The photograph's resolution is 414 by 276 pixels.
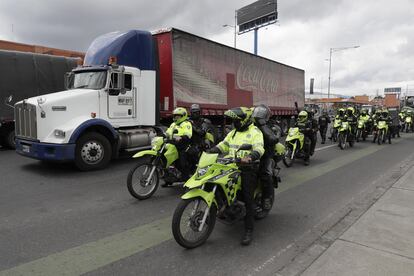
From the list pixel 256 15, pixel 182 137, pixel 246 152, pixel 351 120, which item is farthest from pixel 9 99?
pixel 256 15

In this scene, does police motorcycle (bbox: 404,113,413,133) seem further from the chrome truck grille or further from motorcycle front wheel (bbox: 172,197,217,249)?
motorcycle front wheel (bbox: 172,197,217,249)

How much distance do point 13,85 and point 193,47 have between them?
242 inches

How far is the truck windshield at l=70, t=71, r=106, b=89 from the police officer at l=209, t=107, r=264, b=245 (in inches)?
216

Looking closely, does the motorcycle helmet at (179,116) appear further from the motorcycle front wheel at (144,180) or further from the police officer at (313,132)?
the police officer at (313,132)

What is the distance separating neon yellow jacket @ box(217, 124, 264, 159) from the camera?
4223 millimetres

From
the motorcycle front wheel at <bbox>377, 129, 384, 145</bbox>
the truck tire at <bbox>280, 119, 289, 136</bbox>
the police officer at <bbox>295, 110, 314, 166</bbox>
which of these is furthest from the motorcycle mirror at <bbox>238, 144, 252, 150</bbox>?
the truck tire at <bbox>280, 119, 289, 136</bbox>

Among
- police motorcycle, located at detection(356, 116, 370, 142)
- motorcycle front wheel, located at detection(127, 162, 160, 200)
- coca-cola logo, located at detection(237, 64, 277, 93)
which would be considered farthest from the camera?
police motorcycle, located at detection(356, 116, 370, 142)

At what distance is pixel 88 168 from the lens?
8.29m

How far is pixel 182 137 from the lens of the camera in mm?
6254

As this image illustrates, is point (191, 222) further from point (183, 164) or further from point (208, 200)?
point (183, 164)

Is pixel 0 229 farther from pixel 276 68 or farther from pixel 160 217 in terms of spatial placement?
pixel 276 68

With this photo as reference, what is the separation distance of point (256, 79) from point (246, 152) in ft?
40.8

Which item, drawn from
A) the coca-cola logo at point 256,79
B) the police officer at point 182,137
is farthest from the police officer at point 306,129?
the coca-cola logo at point 256,79

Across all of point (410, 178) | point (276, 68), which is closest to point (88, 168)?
point (410, 178)
